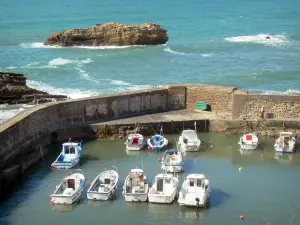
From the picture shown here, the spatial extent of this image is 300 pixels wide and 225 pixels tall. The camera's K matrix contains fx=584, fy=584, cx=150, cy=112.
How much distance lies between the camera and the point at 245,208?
2422cm

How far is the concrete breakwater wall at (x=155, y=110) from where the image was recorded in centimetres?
3133

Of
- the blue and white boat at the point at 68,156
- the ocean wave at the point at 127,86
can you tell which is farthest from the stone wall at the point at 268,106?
the ocean wave at the point at 127,86

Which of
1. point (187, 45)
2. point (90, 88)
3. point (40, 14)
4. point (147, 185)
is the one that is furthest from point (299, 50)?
point (40, 14)

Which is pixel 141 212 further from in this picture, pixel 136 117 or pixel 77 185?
pixel 136 117

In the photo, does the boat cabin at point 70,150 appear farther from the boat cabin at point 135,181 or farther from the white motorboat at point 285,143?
the white motorboat at point 285,143

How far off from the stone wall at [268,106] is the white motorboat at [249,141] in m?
2.19

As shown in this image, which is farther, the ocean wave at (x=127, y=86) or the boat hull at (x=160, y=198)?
the ocean wave at (x=127, y=86)

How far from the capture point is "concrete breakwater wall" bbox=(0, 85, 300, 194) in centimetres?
3133

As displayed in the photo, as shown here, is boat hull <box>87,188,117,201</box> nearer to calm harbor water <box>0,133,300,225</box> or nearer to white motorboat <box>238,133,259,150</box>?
calm harbor water <box>0,133,300,225</box>

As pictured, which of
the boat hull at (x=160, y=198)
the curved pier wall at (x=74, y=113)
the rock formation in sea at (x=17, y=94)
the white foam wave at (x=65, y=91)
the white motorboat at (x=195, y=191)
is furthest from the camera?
the white foam wave at (x=65, y=91)

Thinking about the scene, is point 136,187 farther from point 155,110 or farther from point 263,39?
point 263,39

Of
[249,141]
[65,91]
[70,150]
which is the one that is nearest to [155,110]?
[249,141]

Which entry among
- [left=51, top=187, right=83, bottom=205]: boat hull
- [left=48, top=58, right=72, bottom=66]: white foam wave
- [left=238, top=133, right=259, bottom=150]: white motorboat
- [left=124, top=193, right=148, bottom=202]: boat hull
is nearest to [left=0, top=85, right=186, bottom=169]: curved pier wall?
[left=51, top=187, right=83, bottom=205]: boat hull

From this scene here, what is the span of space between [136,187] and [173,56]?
36.1m
